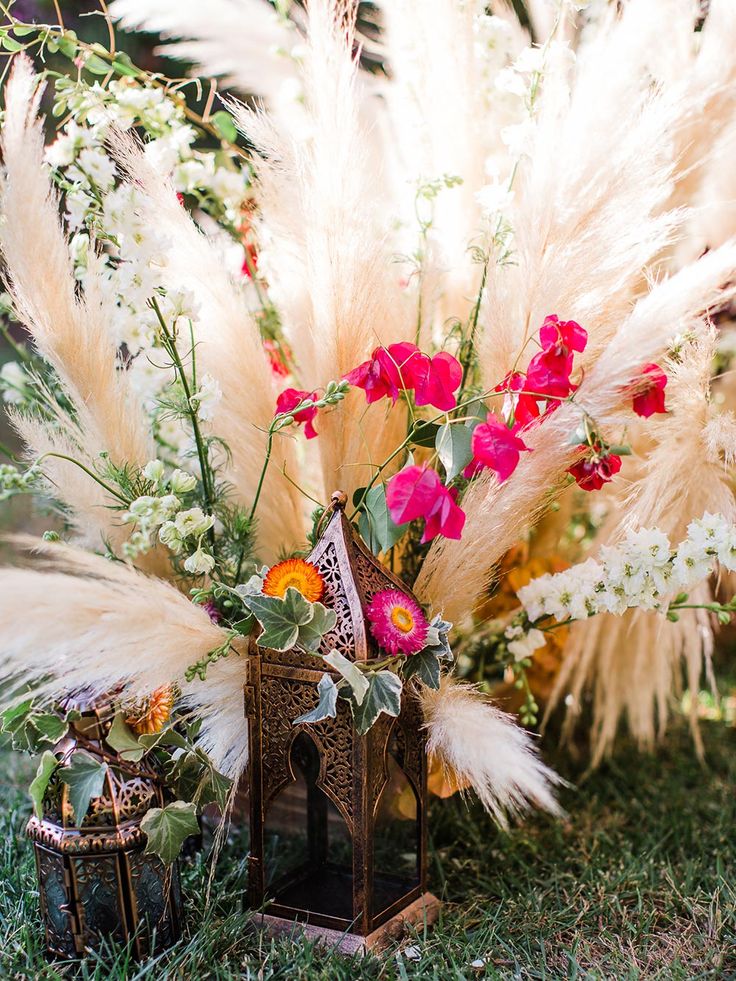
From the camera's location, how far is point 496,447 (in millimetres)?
713

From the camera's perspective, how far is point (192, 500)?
0.91 meters

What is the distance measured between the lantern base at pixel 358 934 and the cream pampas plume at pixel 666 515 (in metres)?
0.36

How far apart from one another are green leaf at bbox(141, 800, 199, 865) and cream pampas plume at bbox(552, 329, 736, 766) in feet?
1.46

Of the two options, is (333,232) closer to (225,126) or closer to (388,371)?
(388,371)

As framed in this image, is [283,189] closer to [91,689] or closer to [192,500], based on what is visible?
[192,500]

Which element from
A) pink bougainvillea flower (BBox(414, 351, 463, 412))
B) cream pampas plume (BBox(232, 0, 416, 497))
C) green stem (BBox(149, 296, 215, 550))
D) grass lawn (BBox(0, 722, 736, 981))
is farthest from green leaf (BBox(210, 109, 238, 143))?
grass lawn (BBox(0, 722, 736, 981))

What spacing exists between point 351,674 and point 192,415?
10.1 inches

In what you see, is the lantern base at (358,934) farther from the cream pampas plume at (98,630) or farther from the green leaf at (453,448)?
the green leaf at (453,448)

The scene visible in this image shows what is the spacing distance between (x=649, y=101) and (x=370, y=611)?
52cm

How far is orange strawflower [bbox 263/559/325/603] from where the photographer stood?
Answer: 77cm

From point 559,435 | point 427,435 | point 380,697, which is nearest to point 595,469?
point 559,435

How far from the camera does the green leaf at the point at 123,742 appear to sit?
0.76 meters

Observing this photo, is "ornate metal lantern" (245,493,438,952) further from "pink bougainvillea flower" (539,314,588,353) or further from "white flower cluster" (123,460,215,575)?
"pink bougainvillea flower" (539,314,588,353)

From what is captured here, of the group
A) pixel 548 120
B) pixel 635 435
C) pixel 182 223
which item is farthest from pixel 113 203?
pixel 635 435
